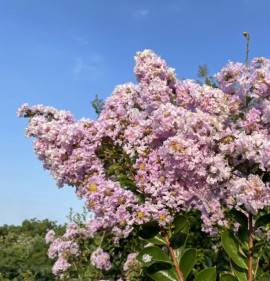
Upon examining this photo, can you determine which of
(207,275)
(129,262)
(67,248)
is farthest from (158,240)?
(67,248)

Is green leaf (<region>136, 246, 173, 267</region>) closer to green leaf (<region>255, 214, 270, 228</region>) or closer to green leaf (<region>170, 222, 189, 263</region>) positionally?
green leaf (<region>170, 222, 189, 263</region>)

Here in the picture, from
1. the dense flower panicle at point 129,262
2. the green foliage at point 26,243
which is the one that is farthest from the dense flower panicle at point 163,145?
the green foliage at point 26,243

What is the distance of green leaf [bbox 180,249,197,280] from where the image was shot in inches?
92.8

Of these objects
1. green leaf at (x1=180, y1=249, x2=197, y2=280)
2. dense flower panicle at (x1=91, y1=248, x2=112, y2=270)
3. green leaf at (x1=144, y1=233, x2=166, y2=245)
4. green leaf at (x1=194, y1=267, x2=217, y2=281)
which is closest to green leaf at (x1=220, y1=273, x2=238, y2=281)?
green leaf at (x1=194, y1=267, x2=217, y2=281)

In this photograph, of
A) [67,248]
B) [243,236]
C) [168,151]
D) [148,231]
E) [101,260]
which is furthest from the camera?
[67,248]

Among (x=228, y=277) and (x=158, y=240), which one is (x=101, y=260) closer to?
(x=158, y=240)

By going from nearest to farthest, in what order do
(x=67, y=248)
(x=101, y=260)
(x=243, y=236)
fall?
(x=243, y=236) → (x=101, y=260) → (x=67, y=248)

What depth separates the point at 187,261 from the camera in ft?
7.82

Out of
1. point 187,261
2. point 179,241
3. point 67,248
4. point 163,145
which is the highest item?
point 163,145

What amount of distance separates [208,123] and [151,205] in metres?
0.64

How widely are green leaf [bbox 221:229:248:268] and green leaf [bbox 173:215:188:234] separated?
10.0 inches

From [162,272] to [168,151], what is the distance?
0.82m

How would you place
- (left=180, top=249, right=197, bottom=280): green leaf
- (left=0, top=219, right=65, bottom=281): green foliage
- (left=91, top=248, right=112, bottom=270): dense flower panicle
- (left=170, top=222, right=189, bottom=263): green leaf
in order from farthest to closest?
1. (left=0, top=219, right=65, bottom=281): green foliage
2. (left=91, top=248, right=112, bottom=270): dense flower panicle
3. (left=170, top=222, right=189, bottom=263): green leaf
4. (left=180, top=249, right=197, bottom=280): green leaf

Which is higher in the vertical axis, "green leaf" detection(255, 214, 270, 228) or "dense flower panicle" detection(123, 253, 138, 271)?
"dense flower panicle" detection(123, 253, 138, 271)
